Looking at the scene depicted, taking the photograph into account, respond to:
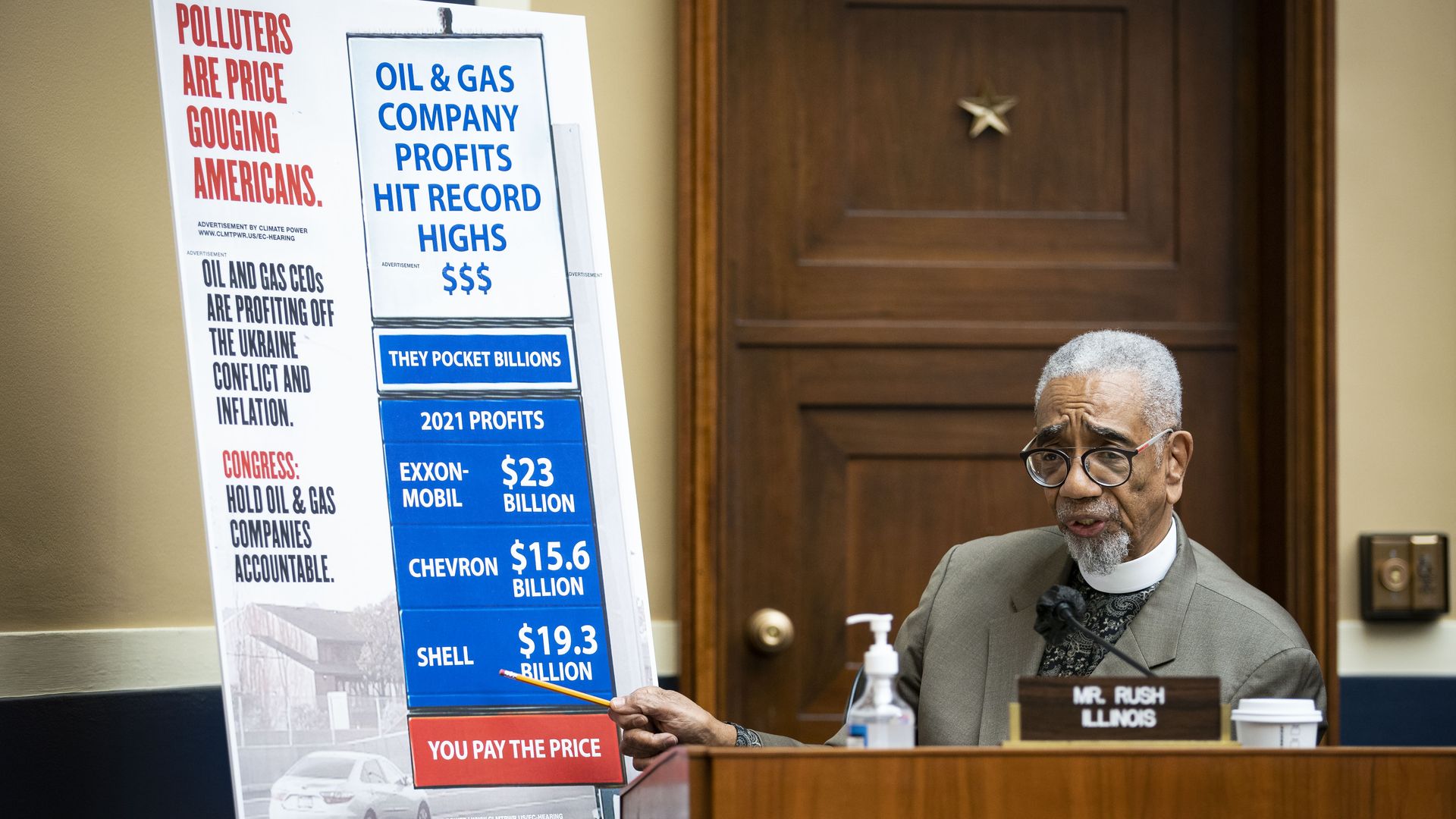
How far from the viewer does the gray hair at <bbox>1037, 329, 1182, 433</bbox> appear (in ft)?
6.62

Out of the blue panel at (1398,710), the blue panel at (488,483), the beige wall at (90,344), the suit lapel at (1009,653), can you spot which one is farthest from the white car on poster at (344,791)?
the blue panel at (1398,710)

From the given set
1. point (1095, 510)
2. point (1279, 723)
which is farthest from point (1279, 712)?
point (1095, 510)

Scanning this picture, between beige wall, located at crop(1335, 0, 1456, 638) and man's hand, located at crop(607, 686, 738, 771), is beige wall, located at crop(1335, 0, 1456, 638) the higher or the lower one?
the higher one

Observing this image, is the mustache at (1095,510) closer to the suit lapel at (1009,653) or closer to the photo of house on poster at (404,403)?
the suit lapel at (1009,653)

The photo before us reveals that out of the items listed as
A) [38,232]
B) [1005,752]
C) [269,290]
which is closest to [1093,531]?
[1005,752]

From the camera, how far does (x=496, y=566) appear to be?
2.05 meters

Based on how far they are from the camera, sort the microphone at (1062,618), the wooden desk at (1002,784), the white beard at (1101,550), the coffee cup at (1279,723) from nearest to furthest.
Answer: the wooden desk at (1002,784)
the coffee cup at (1279,723)
the microphone at (1062,618)
the white beard at (1101,550)

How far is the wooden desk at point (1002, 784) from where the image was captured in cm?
126

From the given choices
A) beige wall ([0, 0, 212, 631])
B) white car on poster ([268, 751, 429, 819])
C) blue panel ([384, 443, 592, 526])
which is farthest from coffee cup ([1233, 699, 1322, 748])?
beige wall ([0, 0, 212, 631])

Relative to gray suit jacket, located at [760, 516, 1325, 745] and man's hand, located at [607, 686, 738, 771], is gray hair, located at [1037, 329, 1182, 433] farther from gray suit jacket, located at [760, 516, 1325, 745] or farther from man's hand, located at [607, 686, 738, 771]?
man's hand, located at [607, 686, 738, 771]

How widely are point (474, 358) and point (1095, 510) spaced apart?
0.93m

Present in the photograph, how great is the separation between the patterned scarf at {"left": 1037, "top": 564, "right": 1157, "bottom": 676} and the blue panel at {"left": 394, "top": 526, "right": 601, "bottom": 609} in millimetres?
669

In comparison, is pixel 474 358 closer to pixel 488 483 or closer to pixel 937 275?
pixel 488 483

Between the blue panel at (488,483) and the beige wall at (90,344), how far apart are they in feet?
2.29
